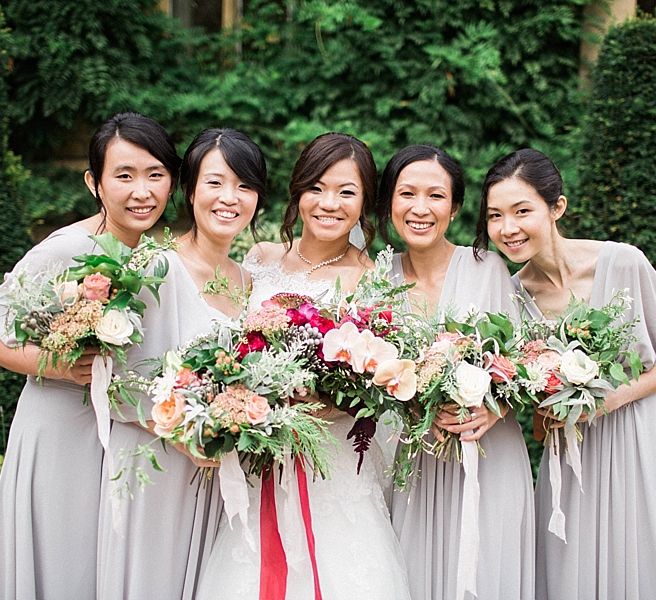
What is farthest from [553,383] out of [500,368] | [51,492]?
[51,492]

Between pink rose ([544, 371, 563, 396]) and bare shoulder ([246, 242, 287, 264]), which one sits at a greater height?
bare shoulder ([246, 242, 287, 264])

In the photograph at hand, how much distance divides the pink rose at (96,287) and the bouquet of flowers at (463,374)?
4.20ft

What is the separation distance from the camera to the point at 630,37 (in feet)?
19.1

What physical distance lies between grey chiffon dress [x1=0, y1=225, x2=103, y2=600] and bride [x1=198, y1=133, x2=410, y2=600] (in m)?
0.63

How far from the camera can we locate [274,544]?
3.16 meters

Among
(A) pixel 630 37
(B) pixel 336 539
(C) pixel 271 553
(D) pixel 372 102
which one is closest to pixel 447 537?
(B) pixel 336 539

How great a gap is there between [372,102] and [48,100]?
10.1 ft

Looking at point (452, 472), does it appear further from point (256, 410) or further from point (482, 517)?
point (256, 410)

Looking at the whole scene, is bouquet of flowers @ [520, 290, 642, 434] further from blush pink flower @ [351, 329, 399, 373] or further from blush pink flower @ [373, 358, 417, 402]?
blush pink flower @ [351, 329, 399, 373]

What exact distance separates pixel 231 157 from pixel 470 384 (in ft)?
5.09

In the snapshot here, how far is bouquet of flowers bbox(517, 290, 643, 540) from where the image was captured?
3.20 metres

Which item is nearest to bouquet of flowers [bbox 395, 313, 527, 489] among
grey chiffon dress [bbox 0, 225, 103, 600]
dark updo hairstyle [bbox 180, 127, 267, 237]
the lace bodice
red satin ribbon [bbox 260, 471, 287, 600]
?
red satin ribbon [bbox 260, 471, 287, 600]

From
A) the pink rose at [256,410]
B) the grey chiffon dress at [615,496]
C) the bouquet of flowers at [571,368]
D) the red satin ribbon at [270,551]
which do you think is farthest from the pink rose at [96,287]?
the grey chiffon dress at [615,496]

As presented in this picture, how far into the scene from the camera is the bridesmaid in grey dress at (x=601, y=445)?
3688 millimetres
